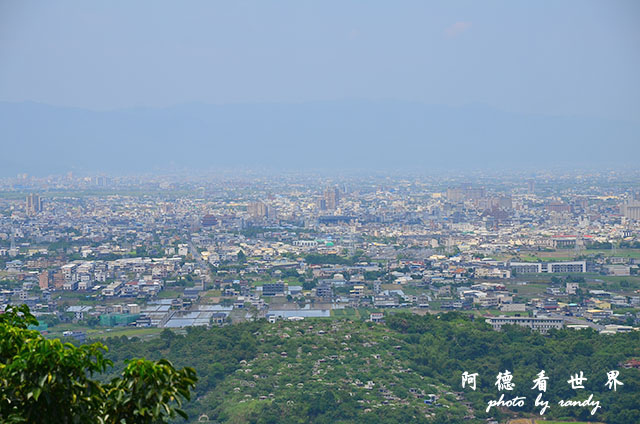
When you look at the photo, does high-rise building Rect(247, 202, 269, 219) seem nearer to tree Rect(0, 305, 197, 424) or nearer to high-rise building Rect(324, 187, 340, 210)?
high-rise building Rect(324, 187, 340, 210)

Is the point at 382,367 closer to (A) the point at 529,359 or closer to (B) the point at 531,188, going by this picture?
(A) the point at 529,359

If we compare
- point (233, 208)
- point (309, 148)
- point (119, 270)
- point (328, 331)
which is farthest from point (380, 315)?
point (309, 148)

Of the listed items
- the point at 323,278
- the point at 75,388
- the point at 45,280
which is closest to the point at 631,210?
the point at 323,278

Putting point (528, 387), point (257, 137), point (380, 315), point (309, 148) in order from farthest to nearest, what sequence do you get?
point (257, 137) < point (309, 148) < point (380, 315) < point (528, 387)

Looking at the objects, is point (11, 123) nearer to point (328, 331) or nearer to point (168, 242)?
point (168, 242)

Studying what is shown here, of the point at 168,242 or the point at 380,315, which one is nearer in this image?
the point at 380,315

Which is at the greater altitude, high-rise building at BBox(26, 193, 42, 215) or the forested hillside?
high-rise building at BBox(26, 193, 42, 215)

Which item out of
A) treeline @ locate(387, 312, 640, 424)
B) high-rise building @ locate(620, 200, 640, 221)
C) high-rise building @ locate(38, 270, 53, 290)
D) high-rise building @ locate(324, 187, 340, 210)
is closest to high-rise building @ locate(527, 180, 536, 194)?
high-rise building @ locate(620, 200, 640, 221)
